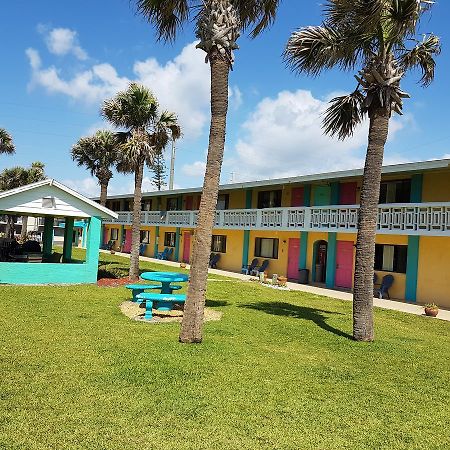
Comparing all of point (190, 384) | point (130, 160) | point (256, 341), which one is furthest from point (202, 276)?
point (130, 160)

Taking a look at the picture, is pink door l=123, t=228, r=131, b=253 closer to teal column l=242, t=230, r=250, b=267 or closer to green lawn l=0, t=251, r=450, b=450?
teal column l=242, t=230, r=250, b=267

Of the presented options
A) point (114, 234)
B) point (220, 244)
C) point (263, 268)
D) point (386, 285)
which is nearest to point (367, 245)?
point (386, 285)

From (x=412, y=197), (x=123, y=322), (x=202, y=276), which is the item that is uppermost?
(x=412, y=197)

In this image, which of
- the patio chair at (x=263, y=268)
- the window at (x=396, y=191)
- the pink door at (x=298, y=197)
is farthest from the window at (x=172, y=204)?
the window at (x=396, y=191)

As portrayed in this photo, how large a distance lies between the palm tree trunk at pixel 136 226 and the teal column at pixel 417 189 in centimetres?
1215

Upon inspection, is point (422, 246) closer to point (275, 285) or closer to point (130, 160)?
point (275, 285)

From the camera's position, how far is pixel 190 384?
638cm

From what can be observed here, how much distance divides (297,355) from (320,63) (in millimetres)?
7350

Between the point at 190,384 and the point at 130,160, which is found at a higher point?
the point at 130,160

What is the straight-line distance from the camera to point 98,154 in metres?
31.2

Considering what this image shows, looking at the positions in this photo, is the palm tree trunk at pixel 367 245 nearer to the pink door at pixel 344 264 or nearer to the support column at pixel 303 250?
the pink door at pixel 344 264

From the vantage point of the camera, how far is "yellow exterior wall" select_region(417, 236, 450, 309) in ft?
58.7

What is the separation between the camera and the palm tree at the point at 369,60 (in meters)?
9.76

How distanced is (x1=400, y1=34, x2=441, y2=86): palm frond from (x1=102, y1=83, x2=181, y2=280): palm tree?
1165cm
